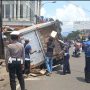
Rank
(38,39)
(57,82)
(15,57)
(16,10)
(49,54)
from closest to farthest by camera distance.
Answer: (15,57) < (57,82) < (49,54) < (38,39) < (16,10)

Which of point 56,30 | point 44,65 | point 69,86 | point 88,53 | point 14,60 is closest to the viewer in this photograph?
point 14,60

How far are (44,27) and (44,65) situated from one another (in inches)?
81.3

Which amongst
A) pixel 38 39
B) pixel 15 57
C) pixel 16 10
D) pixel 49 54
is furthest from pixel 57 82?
pixel 16 10

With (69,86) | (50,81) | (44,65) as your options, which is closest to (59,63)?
(44,65)

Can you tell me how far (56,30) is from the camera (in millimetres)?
22797

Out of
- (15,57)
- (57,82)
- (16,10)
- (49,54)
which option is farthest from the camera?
(16,10)

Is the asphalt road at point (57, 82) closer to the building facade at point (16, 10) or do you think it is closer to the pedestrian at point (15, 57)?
the pedestrian at point (15, 57)

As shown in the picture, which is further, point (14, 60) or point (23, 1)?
point (23, 1)

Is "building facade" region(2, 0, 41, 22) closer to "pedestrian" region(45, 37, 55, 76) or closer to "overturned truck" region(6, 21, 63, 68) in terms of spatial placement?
"overturned truck" region(6, 21, 63, 68)

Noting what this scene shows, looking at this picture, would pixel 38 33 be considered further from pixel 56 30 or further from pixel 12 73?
pixel 12 73

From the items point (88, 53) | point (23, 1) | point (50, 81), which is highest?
point (23, 1)

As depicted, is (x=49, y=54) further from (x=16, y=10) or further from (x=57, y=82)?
(x=16, y=10)

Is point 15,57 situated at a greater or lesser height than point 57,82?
greater

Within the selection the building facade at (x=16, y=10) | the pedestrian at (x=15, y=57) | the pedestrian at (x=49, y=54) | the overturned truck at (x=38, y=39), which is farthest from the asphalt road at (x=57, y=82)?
the building facade at (x=16, y=10)
